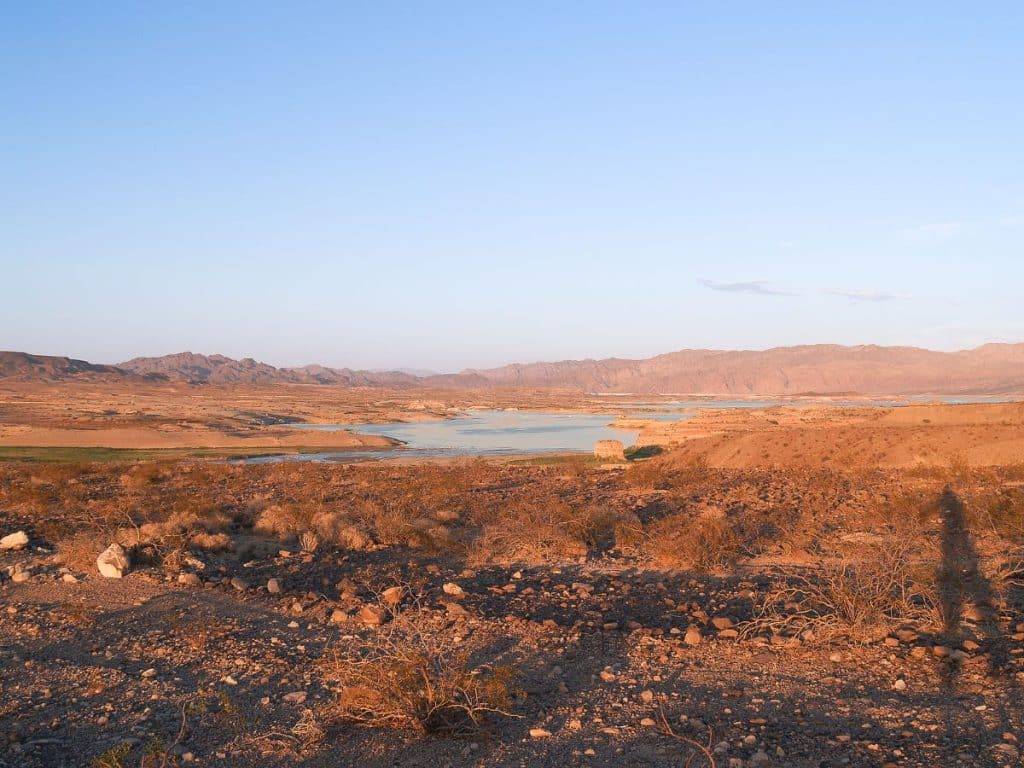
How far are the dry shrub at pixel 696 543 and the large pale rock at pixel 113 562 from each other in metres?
7.44

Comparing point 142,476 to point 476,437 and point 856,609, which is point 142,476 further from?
point 476,437

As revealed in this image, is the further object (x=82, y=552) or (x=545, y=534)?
(x=545, y=534)

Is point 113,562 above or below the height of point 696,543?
below

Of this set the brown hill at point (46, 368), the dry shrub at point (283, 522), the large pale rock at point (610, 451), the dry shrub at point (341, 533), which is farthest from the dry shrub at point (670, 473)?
the brown hill at point (46, 368)

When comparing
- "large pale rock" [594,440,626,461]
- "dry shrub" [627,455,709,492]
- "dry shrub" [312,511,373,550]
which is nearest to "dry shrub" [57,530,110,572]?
"dry shrub" [312,511,373,550]

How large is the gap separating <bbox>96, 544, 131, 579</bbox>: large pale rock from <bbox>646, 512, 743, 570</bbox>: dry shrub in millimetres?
7443

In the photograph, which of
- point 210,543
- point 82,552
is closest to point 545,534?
point 210,543

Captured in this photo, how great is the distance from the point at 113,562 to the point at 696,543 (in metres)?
8.08

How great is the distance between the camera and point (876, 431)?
26094mm

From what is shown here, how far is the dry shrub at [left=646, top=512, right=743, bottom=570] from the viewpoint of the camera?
10758 millimetres

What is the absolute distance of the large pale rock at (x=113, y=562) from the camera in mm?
9836

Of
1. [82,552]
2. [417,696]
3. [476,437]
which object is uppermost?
[417,696]

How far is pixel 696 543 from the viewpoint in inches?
432

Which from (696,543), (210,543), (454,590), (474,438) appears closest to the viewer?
(454,590)
